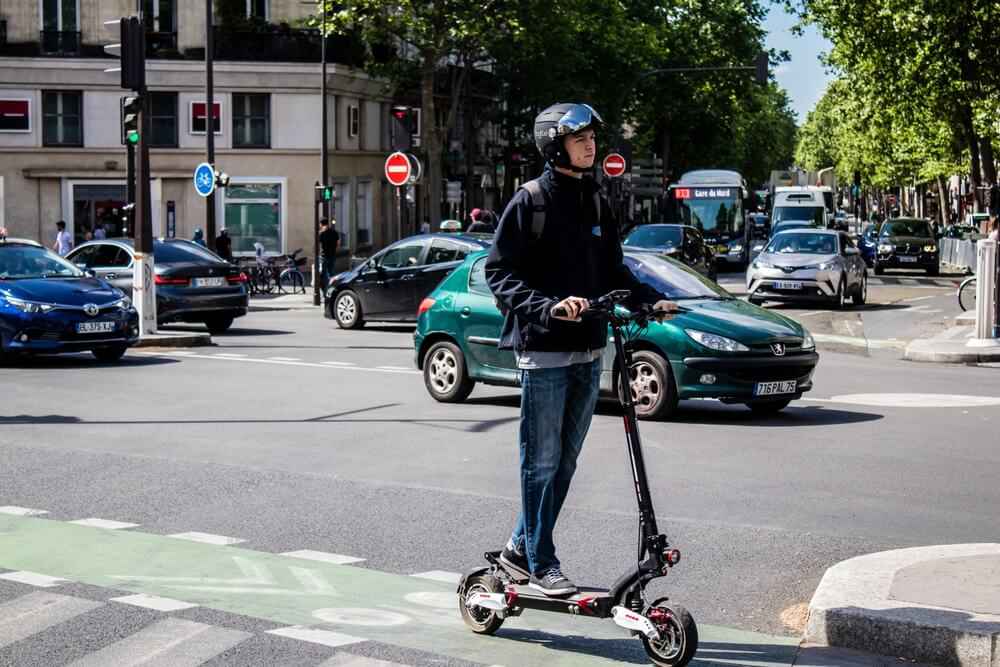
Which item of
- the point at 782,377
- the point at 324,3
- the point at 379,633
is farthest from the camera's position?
the point at 324,3

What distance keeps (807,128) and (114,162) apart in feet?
469

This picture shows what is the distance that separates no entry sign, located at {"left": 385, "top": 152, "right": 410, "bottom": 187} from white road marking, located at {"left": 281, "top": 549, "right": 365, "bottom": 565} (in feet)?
84.4

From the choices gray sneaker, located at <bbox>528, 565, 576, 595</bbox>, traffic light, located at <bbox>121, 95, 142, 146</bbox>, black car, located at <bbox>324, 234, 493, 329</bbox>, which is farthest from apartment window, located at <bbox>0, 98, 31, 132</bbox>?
gray sneaker, located at <bbox>528, 565, 576, 595</bbox>

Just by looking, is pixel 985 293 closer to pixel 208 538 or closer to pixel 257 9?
pixel 208 538

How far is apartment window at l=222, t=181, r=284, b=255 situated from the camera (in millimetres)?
50562

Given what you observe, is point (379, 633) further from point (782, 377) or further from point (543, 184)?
point (782, 377)

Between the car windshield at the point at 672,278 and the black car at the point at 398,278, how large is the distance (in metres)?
9.05

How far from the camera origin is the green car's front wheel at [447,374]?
15.0m

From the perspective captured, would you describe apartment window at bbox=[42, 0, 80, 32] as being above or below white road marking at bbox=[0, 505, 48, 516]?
above

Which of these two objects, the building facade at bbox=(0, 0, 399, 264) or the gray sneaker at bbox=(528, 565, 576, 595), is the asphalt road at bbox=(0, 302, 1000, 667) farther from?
the building facade at bbox=(0, 0, 399, 264)

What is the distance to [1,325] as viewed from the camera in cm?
1886

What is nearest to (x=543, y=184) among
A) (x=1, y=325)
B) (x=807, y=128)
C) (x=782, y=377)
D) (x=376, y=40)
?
(x=782, y=377)

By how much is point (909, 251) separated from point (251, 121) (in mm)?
20174

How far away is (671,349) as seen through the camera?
45.1 feet
